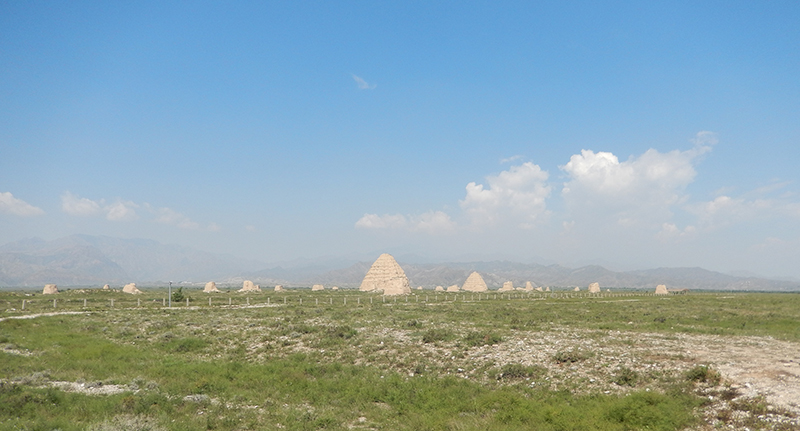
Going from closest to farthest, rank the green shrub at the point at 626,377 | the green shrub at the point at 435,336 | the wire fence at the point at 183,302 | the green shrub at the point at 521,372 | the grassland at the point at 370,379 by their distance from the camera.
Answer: the grassland at the point at 370,379 < the green shrub at the point at 626,377 < the green shrub at the point at 521,372 < the green shrub at the point at 435,336 < the wire fence at the point at 183,302

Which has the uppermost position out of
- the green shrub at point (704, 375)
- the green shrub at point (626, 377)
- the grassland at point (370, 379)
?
the green shrub at point (704, 375)

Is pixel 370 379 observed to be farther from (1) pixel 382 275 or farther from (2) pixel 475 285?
(2) pixel 475 285

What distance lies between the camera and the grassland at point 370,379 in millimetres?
15117

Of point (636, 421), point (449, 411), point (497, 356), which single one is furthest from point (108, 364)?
point (636, 421)

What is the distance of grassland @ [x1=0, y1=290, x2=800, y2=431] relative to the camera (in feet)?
49.6

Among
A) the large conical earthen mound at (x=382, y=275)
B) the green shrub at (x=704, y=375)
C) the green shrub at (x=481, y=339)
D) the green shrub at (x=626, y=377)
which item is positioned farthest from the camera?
the large conical earthen mound at (x=382, y=275)

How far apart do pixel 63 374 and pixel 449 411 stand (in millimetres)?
20006

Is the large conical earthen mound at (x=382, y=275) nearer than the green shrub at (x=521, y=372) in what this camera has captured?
No

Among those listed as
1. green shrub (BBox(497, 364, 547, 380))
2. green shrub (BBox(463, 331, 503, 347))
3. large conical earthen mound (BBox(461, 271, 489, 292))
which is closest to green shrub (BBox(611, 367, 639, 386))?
green shrub (BBox(497, 364, 547, 380))

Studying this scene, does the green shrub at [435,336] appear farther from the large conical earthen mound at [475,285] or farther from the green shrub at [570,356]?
the large conical earthen mound at [475,285]

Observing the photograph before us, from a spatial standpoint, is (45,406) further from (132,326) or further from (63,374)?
(132,326)

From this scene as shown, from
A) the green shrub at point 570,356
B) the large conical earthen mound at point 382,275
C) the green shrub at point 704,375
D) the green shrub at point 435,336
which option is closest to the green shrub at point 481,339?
the green shrub at point 435,336

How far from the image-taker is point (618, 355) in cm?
2205

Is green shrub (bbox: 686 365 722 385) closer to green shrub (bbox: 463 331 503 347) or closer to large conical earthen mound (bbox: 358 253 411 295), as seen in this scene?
green shrub (bbox: 463 331 503 347)
